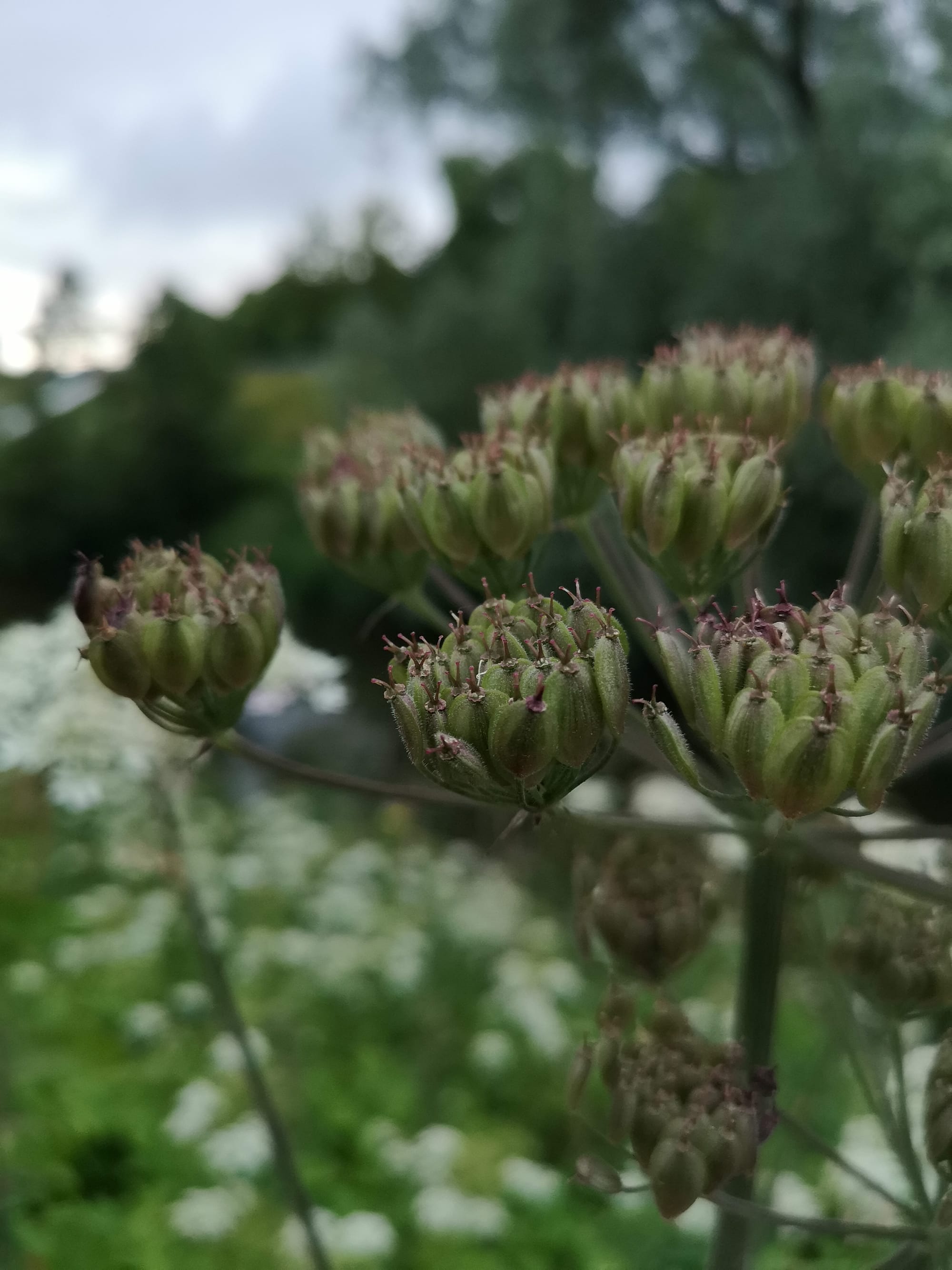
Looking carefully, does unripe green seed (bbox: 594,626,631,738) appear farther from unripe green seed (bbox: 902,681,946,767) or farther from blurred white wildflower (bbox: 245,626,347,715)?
blurred white wildflower (bbox: 245,626,347,715)

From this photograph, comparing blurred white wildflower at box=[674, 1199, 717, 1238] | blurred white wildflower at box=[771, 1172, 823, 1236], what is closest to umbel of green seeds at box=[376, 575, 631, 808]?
blurred white wildflower at box=[771, 1172, 823, 1236]

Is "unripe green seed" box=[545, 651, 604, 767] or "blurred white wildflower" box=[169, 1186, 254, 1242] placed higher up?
"unripe green seed" box=[545, 651, 604, 767]

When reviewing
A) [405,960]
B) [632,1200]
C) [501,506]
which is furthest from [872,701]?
[405,960]

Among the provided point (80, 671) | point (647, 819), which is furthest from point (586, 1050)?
point (80, 671)

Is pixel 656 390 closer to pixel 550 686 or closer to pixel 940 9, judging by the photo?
pixel 550 686

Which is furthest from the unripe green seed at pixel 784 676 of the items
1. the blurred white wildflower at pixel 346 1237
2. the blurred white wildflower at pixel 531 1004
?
the blurred white wildflower at pixel 531 1004

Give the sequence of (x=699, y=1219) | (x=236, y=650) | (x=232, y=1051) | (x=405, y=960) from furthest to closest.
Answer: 1. (x=405, y=960)
2. (x=232, y=1051)
3. (x=699, y=1219)
4. (x=236, y=650)

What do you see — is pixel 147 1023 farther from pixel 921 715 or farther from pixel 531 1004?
pixel 921 715
